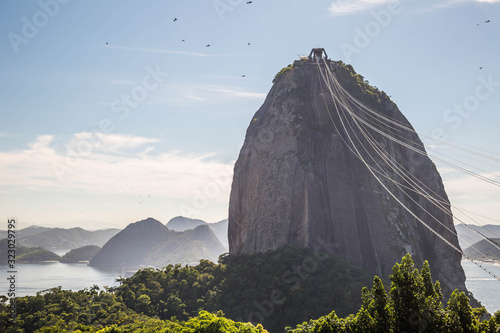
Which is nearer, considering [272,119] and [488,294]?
[272,119]

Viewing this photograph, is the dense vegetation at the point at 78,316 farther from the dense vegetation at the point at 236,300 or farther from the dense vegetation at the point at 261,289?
the dense vegetation at the point at 261,289

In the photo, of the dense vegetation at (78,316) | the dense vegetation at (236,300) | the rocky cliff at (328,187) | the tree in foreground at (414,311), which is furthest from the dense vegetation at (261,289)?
the tree in foreground at (414,311)

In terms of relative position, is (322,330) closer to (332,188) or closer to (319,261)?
(319,261)

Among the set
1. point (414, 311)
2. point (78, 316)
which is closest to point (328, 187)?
point (78, 316)

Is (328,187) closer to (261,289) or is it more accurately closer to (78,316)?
(261,289)

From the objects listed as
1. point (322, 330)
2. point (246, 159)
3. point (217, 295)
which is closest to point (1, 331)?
point (217, 295)

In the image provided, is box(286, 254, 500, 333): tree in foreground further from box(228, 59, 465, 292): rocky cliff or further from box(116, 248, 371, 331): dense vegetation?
box(228, 59, 465, 292): rocky cliff
